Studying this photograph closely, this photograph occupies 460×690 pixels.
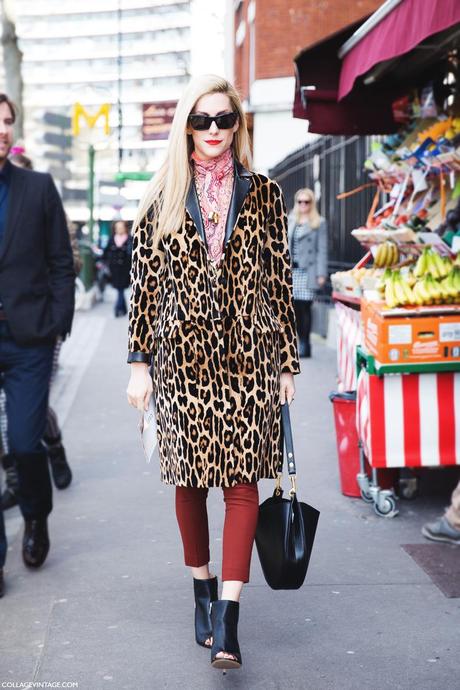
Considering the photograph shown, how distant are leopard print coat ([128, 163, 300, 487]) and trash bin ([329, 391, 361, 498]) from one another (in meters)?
2.42

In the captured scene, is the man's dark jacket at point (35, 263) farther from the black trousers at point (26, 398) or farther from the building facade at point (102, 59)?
the building facade at point (102, 59)

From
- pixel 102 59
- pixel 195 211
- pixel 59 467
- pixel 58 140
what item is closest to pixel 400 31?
pixel 195 211

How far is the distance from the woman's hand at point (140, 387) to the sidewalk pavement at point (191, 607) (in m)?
0.91

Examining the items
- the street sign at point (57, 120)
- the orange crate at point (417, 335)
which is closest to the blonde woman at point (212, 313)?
the orange crate at point (417, 335)

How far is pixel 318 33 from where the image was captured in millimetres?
23250

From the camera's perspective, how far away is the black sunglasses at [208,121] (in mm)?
3586

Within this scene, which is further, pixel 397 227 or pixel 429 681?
pixel 397 227

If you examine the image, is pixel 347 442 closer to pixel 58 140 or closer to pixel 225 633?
pixel 225 633

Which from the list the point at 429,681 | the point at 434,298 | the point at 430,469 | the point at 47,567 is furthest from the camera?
the point at 430,469

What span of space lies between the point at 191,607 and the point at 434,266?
261cm

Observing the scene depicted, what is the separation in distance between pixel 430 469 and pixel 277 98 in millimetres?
18836

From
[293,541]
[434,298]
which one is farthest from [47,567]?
[434,298]

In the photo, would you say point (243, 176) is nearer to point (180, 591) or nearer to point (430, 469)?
point (180, 591)

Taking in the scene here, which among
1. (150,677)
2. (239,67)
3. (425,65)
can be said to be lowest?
(150,677)
